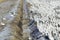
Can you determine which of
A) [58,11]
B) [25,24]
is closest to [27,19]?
[25,24]

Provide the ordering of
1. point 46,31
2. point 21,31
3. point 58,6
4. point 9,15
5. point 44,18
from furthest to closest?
point 58,6
point 9,15
point 44,18
point 21,31
point 46,31

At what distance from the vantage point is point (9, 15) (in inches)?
77.4

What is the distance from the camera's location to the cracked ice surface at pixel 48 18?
1573 mm

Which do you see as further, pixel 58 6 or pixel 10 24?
pixel 58 6

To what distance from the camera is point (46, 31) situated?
61.1 inches

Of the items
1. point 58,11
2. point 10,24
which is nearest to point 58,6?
point 58,11

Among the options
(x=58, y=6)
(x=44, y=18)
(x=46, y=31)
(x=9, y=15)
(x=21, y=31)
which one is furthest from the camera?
(x=58, y=6)

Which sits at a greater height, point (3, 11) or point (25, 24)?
point (3, 11)

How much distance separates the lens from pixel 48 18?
1.85 m

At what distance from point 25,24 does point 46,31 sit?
30cm

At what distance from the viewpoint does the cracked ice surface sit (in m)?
1.57

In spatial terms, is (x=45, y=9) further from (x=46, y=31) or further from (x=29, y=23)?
(x=46, y=31)

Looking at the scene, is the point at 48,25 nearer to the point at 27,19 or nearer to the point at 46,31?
the point at 46,31

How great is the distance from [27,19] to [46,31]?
0.39 m
